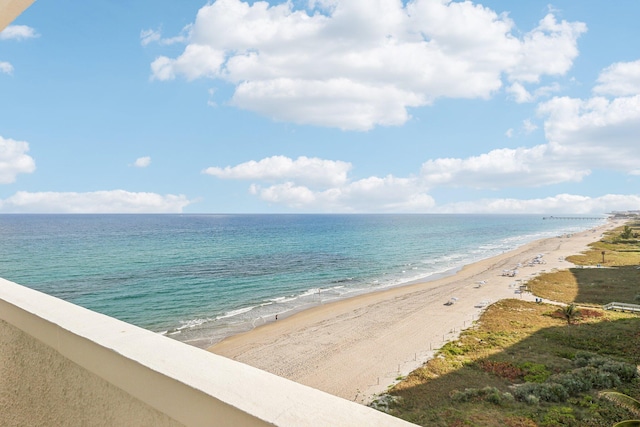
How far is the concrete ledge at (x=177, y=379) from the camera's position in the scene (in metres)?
0.86

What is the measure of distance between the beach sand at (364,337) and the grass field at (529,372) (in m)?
1.14

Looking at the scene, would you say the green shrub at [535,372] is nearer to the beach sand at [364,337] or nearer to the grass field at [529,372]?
the grass field at [529,372]

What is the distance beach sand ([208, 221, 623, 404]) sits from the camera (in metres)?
13.9

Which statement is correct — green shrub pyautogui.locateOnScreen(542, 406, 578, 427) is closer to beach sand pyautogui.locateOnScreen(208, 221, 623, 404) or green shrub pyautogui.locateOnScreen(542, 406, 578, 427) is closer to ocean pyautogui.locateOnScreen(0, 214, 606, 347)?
beach sand pyautogui.locateOnScreen(208, 221, 623, 404)

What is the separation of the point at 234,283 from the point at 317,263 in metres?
13.7

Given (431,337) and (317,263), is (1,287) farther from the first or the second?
(317,263)

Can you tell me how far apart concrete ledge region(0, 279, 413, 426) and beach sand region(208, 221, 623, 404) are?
37.5 feet

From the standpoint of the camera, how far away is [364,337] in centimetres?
1834

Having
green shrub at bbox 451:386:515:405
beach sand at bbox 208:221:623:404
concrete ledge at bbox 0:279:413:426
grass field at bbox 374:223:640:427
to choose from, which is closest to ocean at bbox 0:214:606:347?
beach sand at bbox 208:221:623:404

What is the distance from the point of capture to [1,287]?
2.00 meters

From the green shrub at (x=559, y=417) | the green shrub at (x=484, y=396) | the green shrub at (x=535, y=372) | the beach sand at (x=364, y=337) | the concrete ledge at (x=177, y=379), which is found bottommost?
the beach sand at (x=364, y=337)

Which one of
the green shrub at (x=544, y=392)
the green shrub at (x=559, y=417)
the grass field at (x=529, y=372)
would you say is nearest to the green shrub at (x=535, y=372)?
the grass field at (x=529, y=372)

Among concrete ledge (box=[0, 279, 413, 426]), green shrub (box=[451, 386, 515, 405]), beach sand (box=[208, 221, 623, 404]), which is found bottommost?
beach sand (box=[208, 221, 623, 404])

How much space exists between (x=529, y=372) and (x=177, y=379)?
48.4ft
